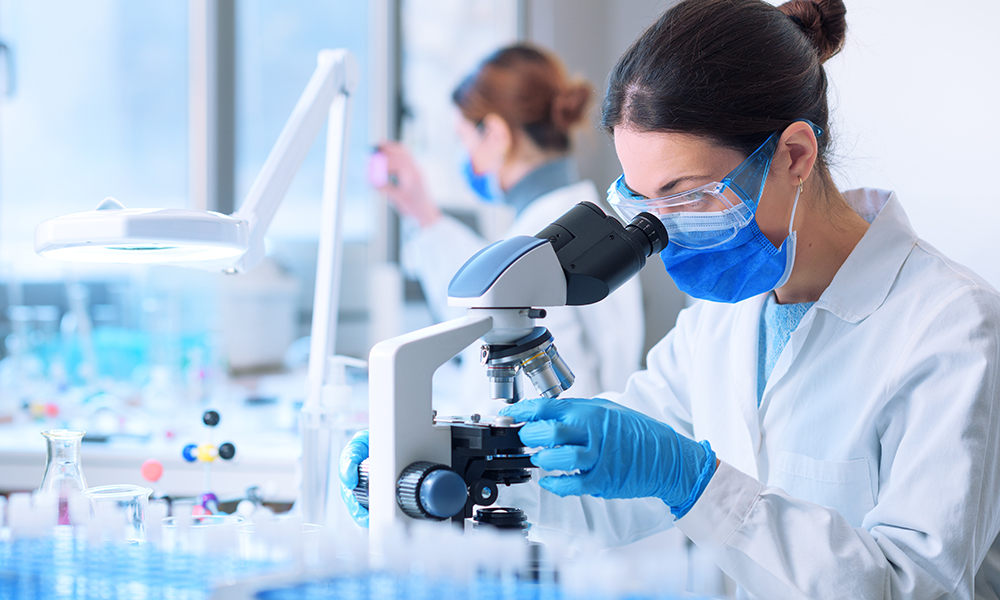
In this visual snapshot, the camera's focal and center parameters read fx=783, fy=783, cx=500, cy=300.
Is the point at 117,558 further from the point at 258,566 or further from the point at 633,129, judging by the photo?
the point at 633,129

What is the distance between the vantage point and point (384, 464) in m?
0.79

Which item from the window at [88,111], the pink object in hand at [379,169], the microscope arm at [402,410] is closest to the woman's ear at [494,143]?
the pink object in hand at [379,169]

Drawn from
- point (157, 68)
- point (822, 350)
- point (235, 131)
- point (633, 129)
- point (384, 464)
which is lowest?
point (384, 464)

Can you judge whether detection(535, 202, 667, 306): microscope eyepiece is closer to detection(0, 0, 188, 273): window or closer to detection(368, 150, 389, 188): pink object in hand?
detection(368, 150, 389, 188): pink object in hand

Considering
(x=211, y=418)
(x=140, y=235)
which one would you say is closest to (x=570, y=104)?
(x=211, y=418)

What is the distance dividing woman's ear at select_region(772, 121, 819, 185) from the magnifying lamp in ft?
2.27

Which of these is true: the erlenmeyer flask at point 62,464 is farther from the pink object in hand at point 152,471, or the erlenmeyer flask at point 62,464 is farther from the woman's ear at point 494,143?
the woman's ear at point 494,143

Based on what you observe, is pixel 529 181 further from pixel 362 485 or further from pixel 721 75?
pixel 362 485

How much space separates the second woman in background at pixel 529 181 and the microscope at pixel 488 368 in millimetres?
1455

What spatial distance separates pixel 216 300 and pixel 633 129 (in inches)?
99.9

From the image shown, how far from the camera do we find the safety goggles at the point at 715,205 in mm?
1092

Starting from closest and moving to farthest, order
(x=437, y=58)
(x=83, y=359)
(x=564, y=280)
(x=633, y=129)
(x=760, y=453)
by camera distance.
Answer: (x=564, y=280), (x=633, y=129), (x=760, y=453), (x=83, y=359), (x=437, y=58)

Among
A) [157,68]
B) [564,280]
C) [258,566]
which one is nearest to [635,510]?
[564,280]

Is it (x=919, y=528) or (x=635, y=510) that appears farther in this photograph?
(x=635, y=510)
